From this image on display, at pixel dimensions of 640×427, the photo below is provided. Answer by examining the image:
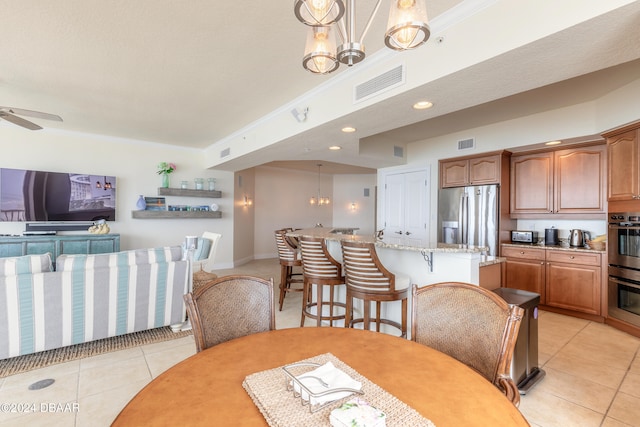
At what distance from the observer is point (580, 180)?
393 centimetres

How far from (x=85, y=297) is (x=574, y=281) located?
5.25 meters

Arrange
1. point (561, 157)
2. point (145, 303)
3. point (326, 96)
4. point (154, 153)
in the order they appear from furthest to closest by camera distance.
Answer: point (154, 153) < point (561, 157) < point (326, 96) < point (145, 303)

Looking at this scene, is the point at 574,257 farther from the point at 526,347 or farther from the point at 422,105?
the point at 422,105

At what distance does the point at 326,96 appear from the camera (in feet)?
10.7

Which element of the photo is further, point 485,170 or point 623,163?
point 485,170

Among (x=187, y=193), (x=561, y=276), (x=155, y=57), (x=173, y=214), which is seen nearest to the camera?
(x=155, y=57)

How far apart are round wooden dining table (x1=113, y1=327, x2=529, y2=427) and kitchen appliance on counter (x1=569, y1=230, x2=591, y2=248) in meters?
3.97

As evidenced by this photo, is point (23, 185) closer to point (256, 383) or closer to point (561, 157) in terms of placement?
point (256, 383)

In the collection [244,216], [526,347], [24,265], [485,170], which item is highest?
[485,170]

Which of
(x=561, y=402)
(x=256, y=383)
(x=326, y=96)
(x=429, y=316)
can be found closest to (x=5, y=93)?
(x=326, y=96)

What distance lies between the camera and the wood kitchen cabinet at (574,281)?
142 inches

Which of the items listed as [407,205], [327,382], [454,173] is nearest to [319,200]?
[407,205]

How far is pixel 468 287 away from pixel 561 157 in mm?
3853

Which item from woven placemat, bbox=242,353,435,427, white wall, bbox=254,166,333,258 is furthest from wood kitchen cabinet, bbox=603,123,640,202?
white wall, bbox=254,166,333,258
